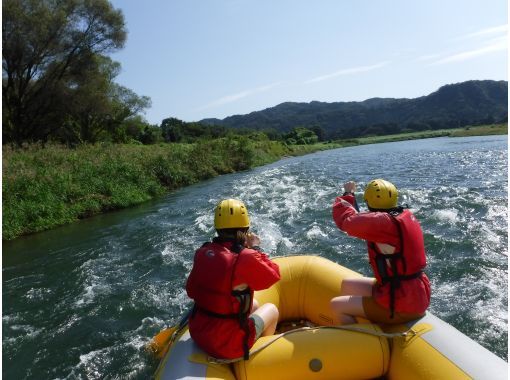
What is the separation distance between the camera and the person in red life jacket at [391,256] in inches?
129

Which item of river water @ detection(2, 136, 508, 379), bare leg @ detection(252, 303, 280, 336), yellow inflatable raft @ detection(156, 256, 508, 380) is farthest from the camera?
river water @ detection(2, 136, 508, 379)

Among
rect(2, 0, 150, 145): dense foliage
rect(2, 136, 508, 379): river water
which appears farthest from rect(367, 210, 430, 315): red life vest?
rect(2, 0, 150, 145): dense foliage

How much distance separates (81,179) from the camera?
14.3 metres

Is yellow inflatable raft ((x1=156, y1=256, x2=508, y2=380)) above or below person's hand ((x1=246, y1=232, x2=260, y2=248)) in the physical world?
below

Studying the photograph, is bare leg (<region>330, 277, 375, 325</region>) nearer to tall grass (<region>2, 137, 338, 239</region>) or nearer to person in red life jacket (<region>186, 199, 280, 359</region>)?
person in red life jacket (<region>186, 199, 280, 359</region>)

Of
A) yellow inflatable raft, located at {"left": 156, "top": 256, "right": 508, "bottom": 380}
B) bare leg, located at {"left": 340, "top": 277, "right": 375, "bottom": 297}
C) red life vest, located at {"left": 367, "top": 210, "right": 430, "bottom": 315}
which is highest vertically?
red life vest, located at {"left": 367, "top": 210, "right": 430, "bottom": 315}

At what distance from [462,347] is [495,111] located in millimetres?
131220

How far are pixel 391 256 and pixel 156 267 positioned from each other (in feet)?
17.1

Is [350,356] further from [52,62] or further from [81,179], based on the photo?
[52,62]

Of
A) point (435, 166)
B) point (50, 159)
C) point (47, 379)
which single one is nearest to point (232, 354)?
point (47, 379)

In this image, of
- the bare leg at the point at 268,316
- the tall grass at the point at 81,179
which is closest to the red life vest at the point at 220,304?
the bare leg at the point at 268,316

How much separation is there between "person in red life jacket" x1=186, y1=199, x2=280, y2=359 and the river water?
5.32 feet

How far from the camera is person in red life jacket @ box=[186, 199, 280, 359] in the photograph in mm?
3023

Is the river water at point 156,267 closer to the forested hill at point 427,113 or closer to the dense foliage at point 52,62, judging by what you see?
the dense foliage at point 52,62
